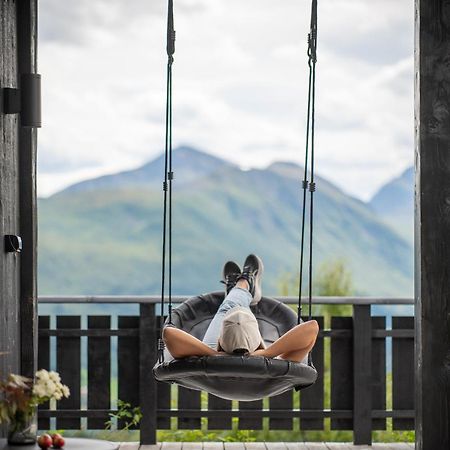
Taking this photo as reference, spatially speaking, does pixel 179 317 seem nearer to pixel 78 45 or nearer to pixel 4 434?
pixel 4 434

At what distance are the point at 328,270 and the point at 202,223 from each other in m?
7.45

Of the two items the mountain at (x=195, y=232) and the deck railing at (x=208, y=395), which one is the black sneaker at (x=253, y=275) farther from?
the mountain at (x=195, y=232)

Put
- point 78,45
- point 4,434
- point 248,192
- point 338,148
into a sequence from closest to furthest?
1. point 4,434
2. point 78,45
3. point 338,148
4. point 248,192

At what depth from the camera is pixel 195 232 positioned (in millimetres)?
16875

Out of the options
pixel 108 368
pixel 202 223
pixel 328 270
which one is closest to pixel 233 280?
pixel 108 368

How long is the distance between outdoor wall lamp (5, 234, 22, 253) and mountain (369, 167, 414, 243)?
13216 millimetres

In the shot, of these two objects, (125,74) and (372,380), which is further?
(125,74)

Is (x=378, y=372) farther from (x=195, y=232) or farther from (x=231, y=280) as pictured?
(x=195, y=232)

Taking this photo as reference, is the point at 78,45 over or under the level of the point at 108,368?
over

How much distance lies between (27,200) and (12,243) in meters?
0.32

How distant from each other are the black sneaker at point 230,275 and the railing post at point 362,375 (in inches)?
33.9

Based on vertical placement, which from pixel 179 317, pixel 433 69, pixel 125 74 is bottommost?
pixel 179 317

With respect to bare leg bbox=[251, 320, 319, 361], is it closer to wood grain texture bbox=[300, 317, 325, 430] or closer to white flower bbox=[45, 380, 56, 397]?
white flower bbox=[45, 380, 56, 397]

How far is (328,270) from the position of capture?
9820 mm
